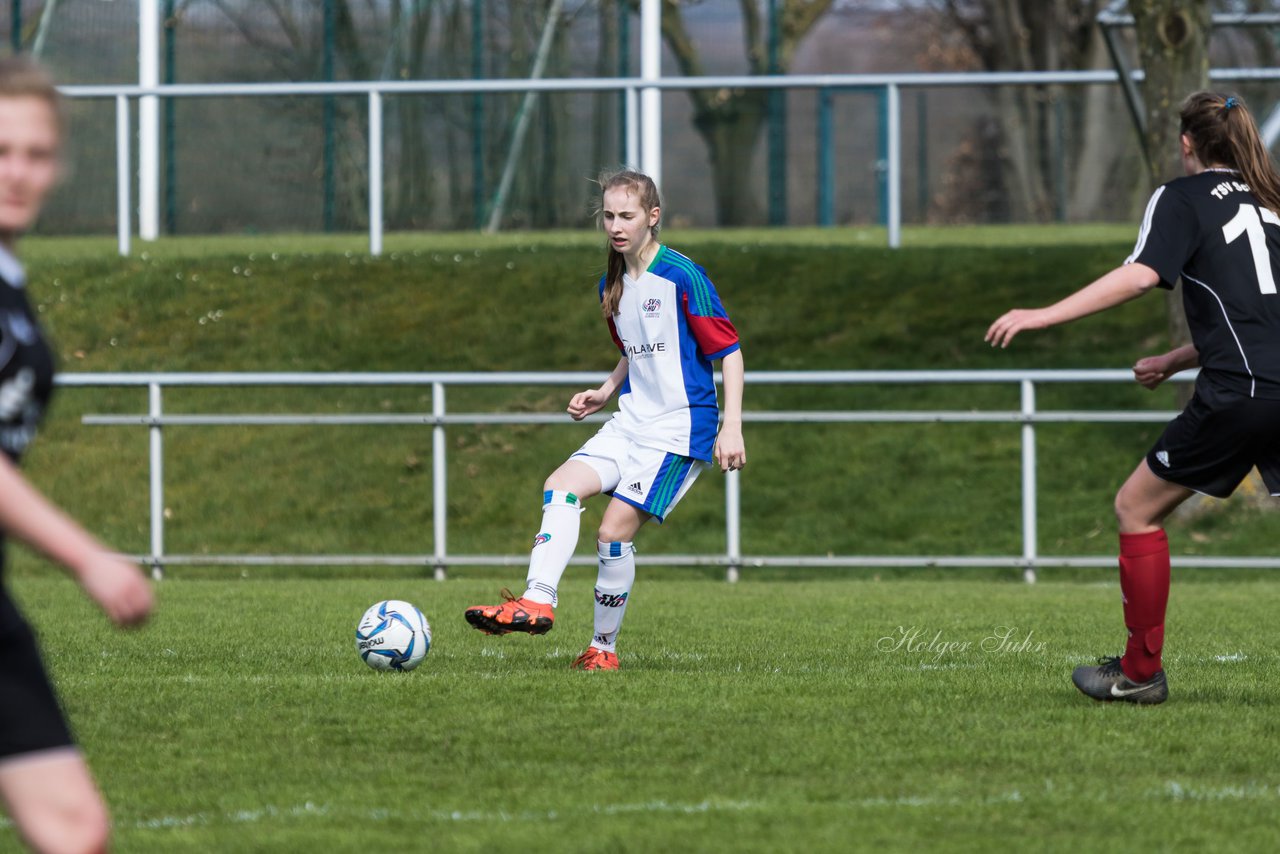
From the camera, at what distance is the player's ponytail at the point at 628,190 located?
6.73m

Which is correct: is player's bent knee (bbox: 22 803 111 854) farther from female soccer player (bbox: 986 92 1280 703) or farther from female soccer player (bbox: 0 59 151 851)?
female soccer player (bbox: 986 92 1280 703)

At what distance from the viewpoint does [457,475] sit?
46.2 ft

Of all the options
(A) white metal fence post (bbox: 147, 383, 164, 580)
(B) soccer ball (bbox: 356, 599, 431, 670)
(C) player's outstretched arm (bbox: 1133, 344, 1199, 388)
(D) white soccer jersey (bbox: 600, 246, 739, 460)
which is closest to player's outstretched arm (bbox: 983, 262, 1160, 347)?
(C) player's outstretched arm (bbox: 1133, 344, 1199, 388)

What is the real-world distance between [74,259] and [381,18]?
499 centimetres

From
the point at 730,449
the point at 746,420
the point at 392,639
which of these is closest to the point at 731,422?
the point at 730,449

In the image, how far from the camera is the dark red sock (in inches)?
232

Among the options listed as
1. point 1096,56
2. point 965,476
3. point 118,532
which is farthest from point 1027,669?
point 1096,56

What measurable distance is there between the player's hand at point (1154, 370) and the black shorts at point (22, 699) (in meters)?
3.90

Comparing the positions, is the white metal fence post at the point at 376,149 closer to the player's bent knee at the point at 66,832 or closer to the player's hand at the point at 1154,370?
the player's hand at the point at 1154,370

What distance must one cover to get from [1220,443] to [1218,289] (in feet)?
1.49

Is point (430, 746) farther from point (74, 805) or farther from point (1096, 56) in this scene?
point (1096, 56)

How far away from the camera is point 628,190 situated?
670cm


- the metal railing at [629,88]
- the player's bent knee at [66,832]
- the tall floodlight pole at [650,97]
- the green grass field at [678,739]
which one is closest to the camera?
the player's bent knee at [66,832]

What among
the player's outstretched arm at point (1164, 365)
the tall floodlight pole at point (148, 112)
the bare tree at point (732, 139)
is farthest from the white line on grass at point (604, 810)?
the bare tree at point (732, 139)
